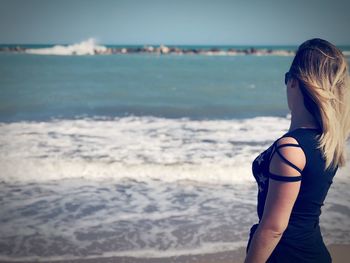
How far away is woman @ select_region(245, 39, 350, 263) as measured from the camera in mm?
1681

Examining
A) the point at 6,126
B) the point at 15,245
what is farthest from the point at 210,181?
the point at 6,126

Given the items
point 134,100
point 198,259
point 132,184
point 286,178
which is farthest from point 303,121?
point 134,100

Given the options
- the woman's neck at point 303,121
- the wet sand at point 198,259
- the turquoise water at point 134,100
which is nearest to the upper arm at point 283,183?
the woman's neck at point 303,121

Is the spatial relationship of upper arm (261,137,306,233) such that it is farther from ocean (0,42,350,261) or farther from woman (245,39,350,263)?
ocean (0,42,350,261)

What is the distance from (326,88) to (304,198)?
0.57 meters

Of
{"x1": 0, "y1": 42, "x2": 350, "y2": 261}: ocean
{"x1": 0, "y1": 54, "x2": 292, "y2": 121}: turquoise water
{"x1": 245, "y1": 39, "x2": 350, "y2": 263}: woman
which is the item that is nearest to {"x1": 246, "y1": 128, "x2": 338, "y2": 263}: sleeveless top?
{"x1": 245, "y1": 39, "x2": 350, "y2": 263}: woman

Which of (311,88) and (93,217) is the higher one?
(311,88)

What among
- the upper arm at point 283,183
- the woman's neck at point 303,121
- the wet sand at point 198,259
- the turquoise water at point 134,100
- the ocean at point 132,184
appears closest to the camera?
the upper arm at point 283,183

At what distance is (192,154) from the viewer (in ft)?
29.2

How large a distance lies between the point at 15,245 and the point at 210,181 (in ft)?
12.6

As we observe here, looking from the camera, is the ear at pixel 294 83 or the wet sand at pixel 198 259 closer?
the ear at pixel 294 83

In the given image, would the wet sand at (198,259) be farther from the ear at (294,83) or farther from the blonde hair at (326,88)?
the ear at (294,83)

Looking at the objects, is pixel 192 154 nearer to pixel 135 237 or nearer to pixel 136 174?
pixel 136 174

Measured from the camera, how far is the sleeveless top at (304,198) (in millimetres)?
1710
